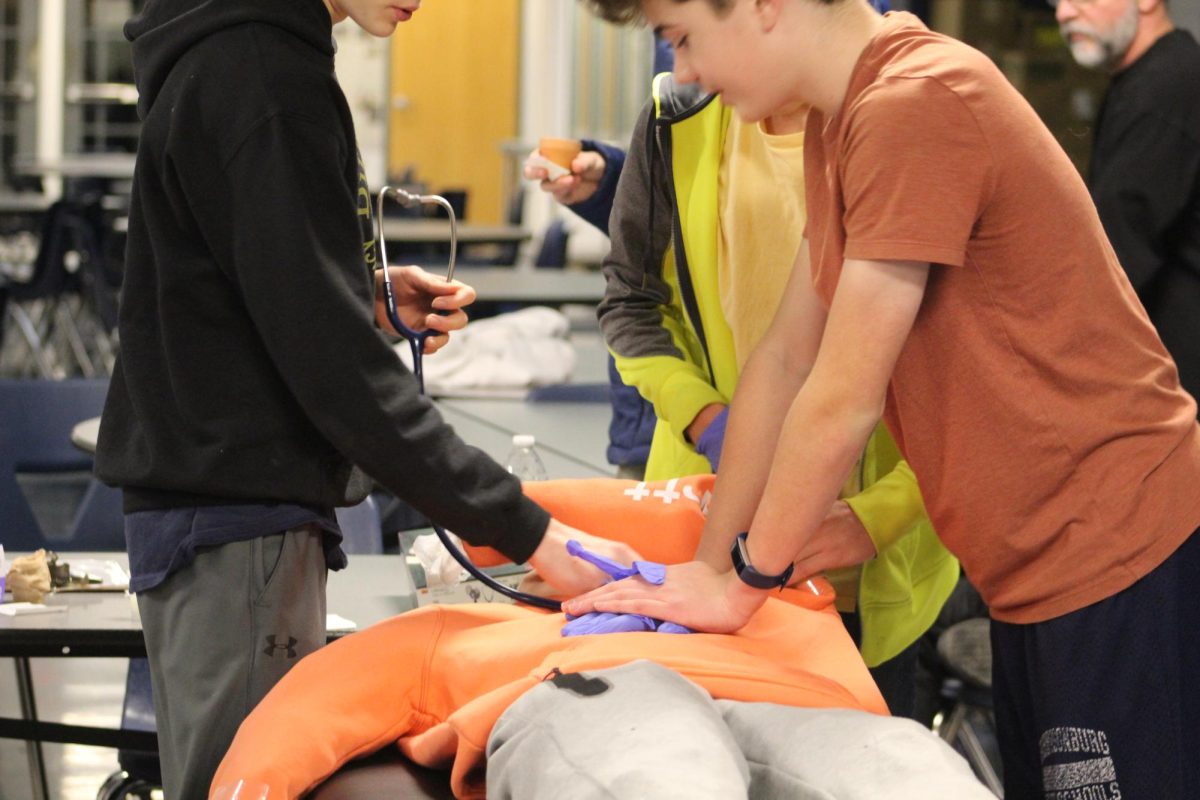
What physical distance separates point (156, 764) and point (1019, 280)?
1735mm

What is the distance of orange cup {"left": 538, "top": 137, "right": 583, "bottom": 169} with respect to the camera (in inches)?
88.4

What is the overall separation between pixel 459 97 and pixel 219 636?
1269 cm

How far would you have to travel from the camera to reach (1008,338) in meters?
1.40

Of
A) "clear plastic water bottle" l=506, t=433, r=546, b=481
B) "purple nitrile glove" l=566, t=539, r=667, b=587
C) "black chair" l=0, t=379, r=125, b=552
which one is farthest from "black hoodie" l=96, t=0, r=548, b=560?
"black chair" l=0, t=379, r=125, b=552

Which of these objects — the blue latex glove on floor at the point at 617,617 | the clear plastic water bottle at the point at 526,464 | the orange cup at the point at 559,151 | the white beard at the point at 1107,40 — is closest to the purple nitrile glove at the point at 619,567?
the blue latex glove on floor at the point at 617,617

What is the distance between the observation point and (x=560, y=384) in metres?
4.37

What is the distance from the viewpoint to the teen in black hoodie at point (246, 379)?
1361 mm

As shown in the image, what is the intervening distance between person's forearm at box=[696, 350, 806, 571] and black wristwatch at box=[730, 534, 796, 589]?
103 mm

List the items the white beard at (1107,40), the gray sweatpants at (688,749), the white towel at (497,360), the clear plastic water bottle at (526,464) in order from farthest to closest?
1. the white towel at (497,360)
2. the white beard at (1107,40)
3. the clear plastic water bottle at (526,464)
4. the gray sweatpants at (688,749)

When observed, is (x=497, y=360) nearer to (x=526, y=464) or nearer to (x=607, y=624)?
(x=526, y=464)

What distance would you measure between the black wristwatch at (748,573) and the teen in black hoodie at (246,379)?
0.66 ft

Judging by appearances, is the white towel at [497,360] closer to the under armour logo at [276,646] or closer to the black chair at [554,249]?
the under armour logo at [276,646]

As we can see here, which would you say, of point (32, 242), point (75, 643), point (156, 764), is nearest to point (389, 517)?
point (156, 764)

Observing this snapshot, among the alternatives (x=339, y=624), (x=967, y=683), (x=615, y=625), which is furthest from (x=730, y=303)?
(x=967, y=683)
